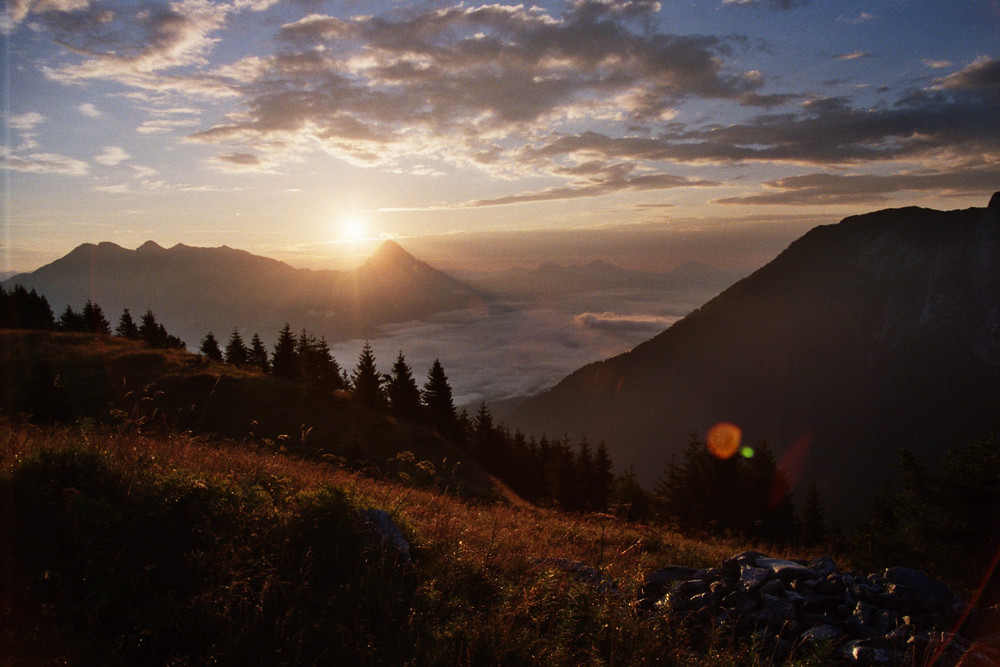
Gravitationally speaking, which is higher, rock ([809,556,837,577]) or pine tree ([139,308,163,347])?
pine tree ([139,308,163,347])

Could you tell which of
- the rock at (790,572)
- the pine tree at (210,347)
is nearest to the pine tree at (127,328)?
the pine tree at (210,347)

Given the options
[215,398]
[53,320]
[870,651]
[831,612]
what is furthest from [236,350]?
[870,651]

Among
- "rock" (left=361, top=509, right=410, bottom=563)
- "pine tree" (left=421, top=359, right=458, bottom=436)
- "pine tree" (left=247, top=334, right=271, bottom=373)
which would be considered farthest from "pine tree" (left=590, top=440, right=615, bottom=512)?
"rock" (left=361, top=509, right=410, bottom=563)

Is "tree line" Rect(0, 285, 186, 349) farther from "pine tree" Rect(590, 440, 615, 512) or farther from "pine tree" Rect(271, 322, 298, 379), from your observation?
"pine tree" Rect(590, 440, 615, 512)

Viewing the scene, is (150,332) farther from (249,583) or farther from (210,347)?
(249,583)

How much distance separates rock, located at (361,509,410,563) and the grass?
3.8 inches

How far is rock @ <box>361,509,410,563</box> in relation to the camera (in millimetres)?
5242

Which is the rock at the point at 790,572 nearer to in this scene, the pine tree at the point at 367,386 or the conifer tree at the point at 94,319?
the pine tree at the point at 367,386

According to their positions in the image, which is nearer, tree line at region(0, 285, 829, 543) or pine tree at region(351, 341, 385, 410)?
tree line at region(0, 285, 829, 543)

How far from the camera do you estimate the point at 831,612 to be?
568 centimetres

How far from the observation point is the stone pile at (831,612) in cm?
468

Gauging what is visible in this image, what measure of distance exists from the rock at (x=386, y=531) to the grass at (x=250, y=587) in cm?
10

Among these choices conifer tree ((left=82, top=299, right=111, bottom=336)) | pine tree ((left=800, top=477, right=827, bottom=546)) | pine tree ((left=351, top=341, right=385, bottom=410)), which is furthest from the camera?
conifer tree ((left=82, top=299, right=111, bottom=336))

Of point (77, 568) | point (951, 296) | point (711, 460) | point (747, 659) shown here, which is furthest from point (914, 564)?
point (951, 296)
